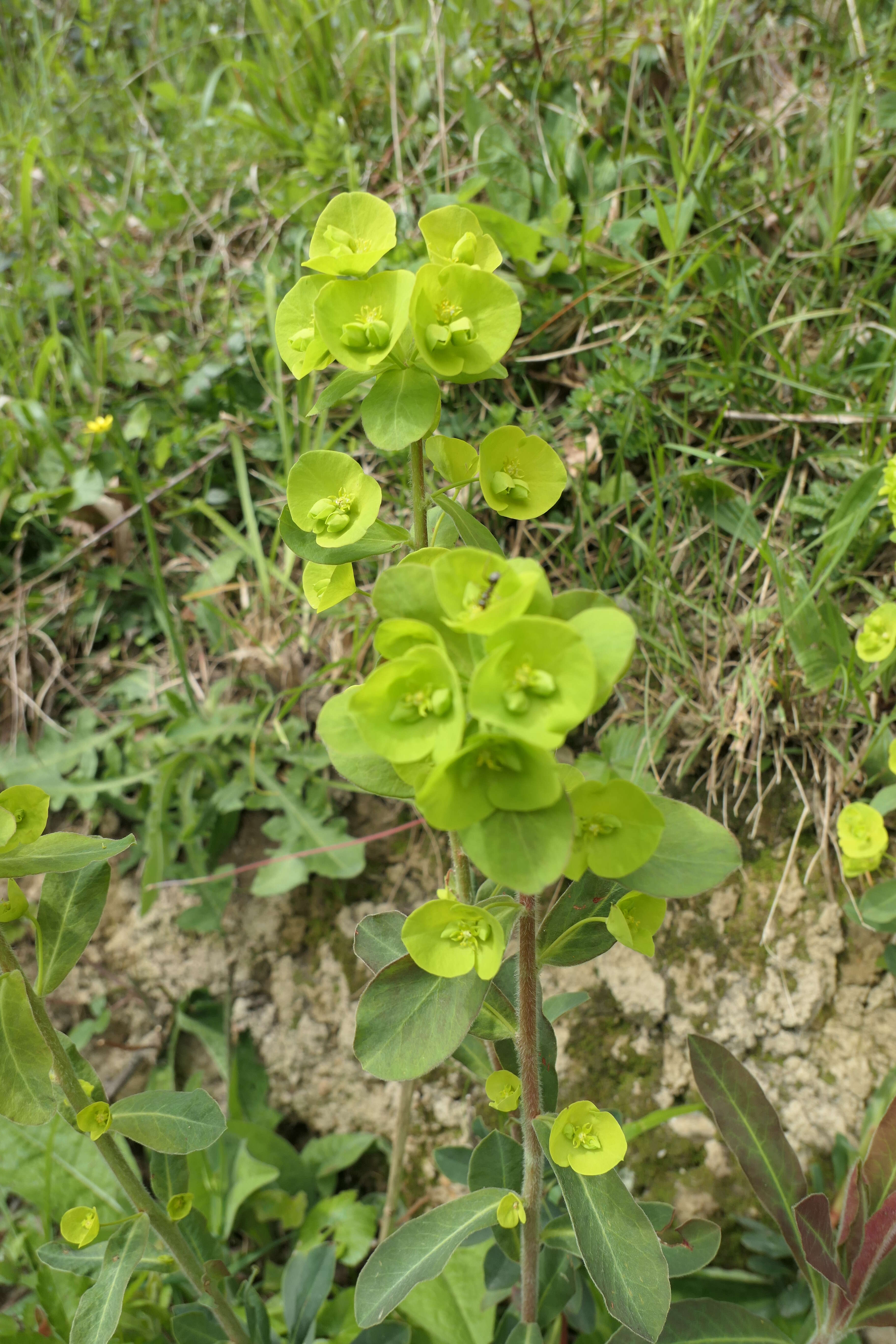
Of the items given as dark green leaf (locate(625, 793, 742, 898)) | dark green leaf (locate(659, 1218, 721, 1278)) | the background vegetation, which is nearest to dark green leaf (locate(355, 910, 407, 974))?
dark green leaf (locate(625, 793, 742, 898))

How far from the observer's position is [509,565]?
0.85 metres

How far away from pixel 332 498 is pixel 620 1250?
3.22 ft

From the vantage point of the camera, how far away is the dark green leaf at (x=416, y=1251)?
1092 mm

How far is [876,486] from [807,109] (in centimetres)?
136

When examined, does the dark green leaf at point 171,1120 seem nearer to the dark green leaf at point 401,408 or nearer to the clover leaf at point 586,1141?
the clover leaf at point 586,1141

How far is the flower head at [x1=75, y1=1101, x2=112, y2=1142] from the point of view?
1.27 meters

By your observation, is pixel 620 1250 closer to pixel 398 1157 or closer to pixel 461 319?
pixel 398 1157

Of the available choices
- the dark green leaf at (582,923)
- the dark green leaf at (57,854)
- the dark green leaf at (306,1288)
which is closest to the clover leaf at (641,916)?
the dark green leaf at (582,923)

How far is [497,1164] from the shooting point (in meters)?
1.36

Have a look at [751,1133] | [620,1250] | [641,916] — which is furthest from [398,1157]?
[641,916]

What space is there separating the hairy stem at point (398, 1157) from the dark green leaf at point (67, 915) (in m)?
0.71

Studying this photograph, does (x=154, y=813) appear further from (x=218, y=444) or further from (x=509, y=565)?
(x=509, y=565)

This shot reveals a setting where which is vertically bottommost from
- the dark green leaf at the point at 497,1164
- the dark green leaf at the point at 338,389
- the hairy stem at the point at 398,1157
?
the hairy stem at the point at 398,1157

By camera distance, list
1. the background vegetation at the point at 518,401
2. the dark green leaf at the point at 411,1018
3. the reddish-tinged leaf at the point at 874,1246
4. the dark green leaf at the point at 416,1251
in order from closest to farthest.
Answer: the dark green leaf at the point at 411,1018, the dark green leaf at the point at 416,1251, the reddish-tinged leaf at the point at 874,1246, the background vegetation at the point at 518,401
